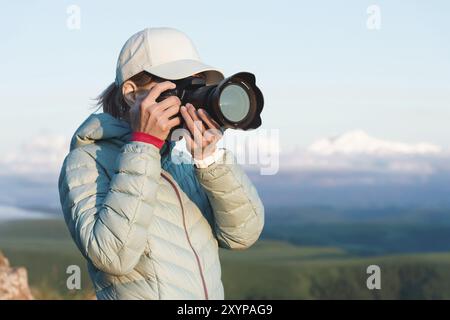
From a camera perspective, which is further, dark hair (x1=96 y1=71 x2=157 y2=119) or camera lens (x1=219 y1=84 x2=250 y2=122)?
dark hair (x1=96 y1=71 x2=157 y2=119)

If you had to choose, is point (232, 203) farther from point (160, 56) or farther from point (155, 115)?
point (160, 56)

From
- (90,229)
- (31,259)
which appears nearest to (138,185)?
(90,229)

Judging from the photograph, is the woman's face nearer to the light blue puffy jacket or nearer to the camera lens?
the light blue puffy jacket

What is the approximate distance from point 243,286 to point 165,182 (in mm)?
7159

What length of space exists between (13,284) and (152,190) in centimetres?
399

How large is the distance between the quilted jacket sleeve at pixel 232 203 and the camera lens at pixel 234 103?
0.15 metres

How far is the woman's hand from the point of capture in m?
2.32

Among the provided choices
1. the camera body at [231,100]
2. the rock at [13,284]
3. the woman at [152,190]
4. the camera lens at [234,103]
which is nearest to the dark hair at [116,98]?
the woman at [152,190]

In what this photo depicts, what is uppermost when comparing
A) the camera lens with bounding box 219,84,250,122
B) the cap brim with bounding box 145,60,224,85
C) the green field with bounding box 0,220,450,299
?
the cap brim with bounding box 145,60,224,85

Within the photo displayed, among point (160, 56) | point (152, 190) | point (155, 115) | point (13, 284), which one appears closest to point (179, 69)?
point (160, 56)

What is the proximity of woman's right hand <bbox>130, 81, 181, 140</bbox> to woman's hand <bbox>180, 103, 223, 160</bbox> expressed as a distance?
0.10 feet

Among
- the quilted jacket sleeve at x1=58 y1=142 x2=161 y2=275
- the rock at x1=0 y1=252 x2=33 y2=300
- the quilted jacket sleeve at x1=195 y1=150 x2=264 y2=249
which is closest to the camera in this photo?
the quilted jacket sleeve at x1=58 y1=142 x2=161 y2=275

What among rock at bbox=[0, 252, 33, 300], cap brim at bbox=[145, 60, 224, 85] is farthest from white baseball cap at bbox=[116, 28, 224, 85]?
rock at bbox=[0, 252, 33, 300]
